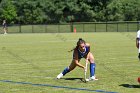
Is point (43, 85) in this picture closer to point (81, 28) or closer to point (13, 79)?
point (13, 79)

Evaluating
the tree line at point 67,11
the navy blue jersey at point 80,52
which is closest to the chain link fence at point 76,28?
the tree line at point 67,11

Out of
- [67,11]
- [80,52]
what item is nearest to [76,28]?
[67,11]

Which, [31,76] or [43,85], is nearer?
[43,85]

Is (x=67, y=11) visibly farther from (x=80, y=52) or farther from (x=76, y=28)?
(x=80, y=52)

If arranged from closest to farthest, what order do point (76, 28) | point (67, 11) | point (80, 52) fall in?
point (80, 52) → point (76, 28) → point (67, 11)

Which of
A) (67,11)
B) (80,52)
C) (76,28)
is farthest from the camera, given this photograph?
(67,11)

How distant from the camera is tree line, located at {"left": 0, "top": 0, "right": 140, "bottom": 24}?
8388cm

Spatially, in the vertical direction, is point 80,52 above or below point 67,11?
above

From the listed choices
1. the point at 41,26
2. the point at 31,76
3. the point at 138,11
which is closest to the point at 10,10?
the point at 41,26

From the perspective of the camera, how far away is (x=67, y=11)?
88.0 m

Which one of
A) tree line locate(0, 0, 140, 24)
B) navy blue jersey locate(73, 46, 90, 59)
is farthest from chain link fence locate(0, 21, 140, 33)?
navy blue jersey locate(73, 46, 90, 59)

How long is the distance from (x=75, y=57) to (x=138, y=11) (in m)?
71.8

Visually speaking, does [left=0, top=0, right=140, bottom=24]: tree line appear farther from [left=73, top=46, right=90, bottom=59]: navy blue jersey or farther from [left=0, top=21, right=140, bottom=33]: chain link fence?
[left=73, top=46, right=90, bottom=59]: navy blue jersey

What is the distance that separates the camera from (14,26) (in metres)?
73.9
